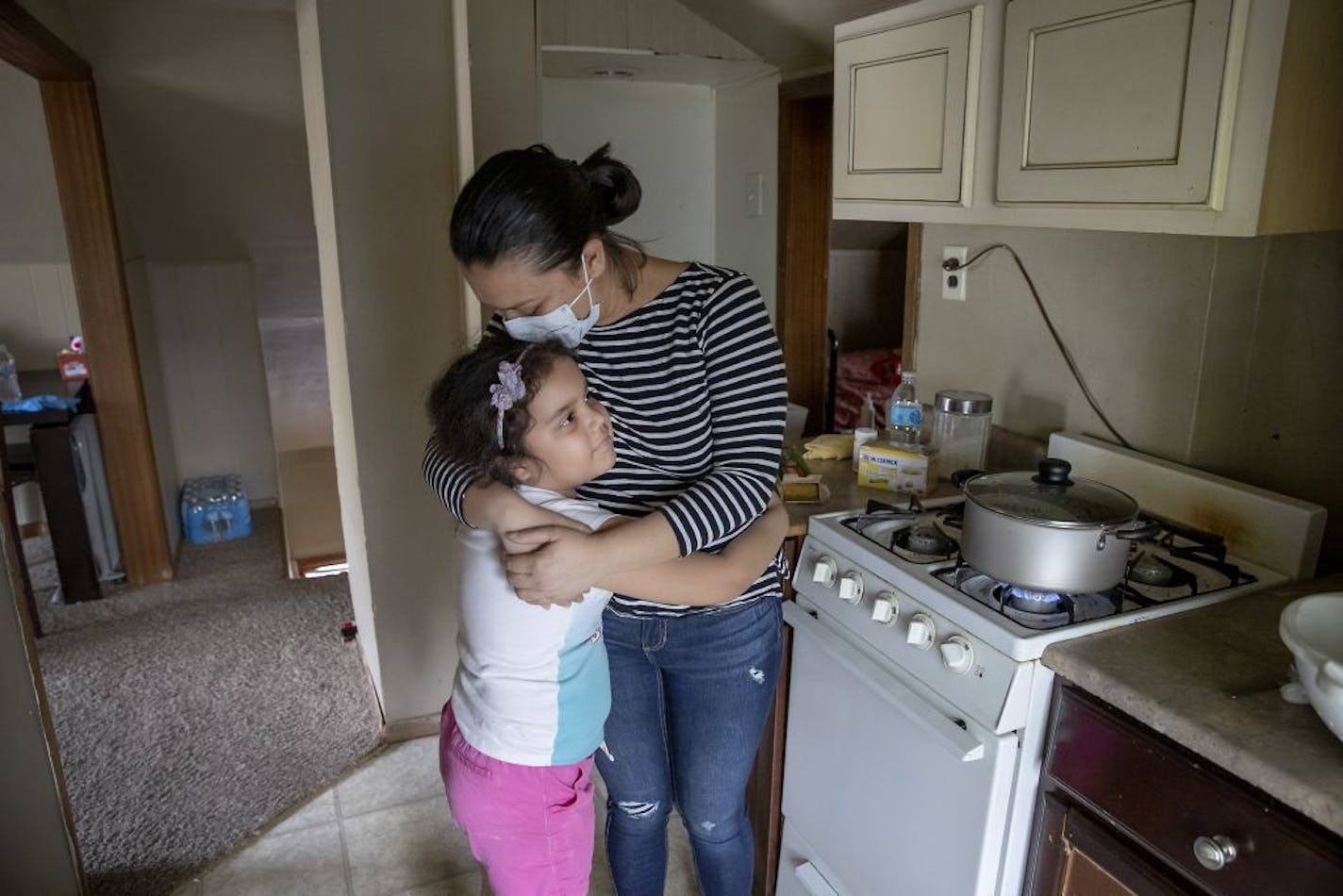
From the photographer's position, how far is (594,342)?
1.20 metres

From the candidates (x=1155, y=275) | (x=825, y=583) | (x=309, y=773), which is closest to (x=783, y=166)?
(x=1155, y=275)

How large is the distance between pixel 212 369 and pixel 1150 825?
12.7 feet

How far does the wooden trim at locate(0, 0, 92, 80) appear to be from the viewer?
2.19 m

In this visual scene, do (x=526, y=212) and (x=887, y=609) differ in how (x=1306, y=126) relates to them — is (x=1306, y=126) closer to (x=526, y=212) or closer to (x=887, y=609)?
(x=887, y=609)

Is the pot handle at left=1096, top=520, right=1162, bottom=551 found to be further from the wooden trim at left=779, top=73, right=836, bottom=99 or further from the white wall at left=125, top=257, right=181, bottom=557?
the white wall at left=125, top=257, right=181, bottom=557

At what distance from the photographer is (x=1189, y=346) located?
4.97 feet

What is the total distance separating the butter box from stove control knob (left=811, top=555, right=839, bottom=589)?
325 millimetres

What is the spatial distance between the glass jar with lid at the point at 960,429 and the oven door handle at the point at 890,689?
51cm

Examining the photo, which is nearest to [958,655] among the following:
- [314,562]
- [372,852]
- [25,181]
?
[372,852]

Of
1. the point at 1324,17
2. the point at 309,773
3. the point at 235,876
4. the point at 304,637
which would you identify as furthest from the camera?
the point at 304,637

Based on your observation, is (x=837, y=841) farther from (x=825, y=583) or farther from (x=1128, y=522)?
(x=1128, y=522)

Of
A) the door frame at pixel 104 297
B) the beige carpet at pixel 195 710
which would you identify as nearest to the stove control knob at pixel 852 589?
the beige carpet at pixel 195 710

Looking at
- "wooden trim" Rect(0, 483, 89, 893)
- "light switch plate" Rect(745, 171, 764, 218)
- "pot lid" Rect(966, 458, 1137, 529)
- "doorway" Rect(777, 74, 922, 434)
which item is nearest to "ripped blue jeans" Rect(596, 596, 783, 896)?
"pot lid" Rect(966, 458, 1137, 529)

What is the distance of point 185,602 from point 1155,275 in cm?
317
